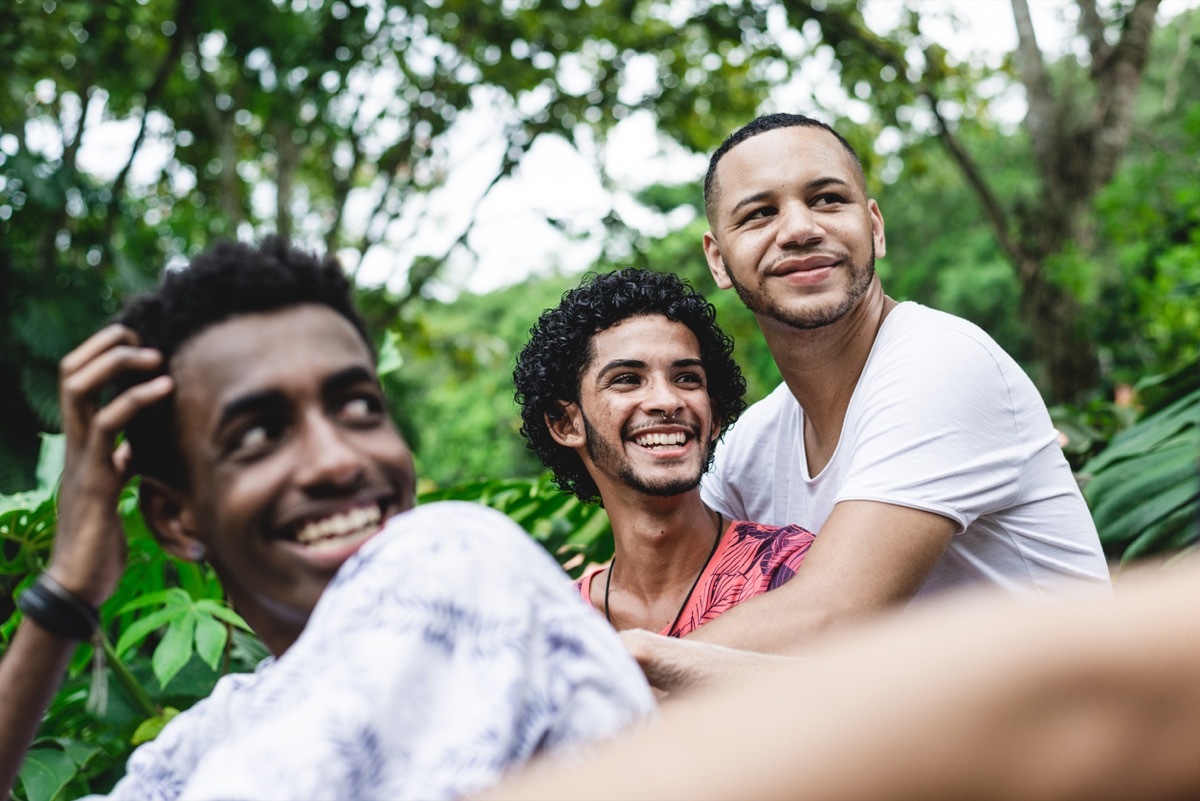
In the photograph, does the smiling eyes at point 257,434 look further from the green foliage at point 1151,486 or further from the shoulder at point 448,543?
the green foliage at point 1151,486

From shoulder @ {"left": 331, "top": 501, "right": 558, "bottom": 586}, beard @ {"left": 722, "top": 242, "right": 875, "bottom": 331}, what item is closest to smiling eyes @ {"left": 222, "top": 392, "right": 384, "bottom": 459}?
shoulder @ {"left": 331, "top": 501, "right": 558, "bottom": 586}

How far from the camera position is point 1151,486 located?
3.49 metres

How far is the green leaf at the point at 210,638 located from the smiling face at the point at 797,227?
1.60m

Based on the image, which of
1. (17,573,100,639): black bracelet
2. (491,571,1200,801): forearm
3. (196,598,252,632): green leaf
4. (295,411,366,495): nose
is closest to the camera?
(491,571,1200,801): forearm

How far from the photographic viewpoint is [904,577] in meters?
2.31

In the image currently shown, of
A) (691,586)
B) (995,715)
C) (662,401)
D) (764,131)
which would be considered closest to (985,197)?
(764,131)

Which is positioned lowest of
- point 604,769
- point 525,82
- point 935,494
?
point 935,494

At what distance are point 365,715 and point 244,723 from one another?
19 cm

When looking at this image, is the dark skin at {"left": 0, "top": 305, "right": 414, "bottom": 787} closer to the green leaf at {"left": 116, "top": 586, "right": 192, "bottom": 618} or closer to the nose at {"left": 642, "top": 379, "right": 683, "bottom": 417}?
the nose at {"left": 642, "top": 379, "right": 683, "bottom": 417}

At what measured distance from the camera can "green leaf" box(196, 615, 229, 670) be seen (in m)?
2.62

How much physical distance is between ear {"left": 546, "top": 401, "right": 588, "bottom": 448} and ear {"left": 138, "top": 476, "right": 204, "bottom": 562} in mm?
1441

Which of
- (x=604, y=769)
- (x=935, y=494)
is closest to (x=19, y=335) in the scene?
(x=935, y=494)

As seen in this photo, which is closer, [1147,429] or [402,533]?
[402,533]

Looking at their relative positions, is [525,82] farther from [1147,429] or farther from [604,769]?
[604,769]
